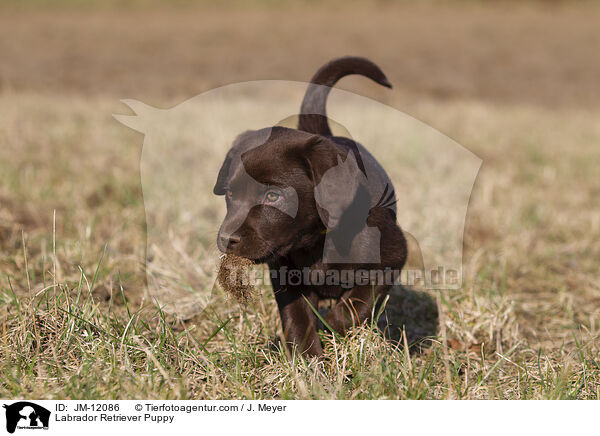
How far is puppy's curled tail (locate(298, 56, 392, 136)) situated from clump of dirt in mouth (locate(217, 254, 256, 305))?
983 mm

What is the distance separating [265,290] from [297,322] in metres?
0.89

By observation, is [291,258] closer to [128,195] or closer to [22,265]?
[22,265]

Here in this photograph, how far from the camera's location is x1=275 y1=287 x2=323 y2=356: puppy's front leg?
107 inches

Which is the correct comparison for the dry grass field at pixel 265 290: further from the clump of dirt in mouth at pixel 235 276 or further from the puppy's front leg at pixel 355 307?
the clump of dirt in mouth at pixel 235 276

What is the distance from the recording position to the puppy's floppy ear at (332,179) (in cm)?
248

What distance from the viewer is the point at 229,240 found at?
2.43 m
